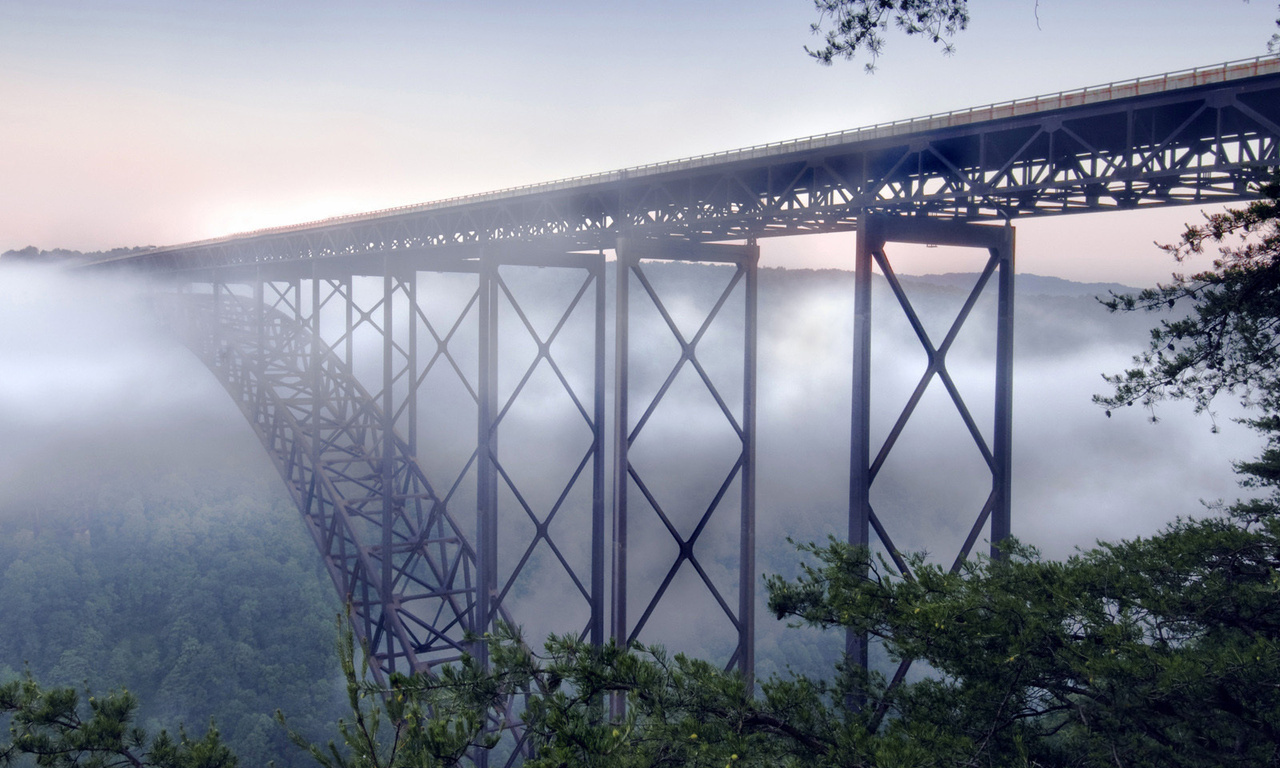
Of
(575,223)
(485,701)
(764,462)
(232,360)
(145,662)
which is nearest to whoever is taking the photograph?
(485,701)

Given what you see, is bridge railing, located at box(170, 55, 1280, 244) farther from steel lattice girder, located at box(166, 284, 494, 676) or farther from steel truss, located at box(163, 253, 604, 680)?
steel lattice girder, located at box(166, 284, 494, 676)

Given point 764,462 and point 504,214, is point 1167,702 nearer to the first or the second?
point 504,214

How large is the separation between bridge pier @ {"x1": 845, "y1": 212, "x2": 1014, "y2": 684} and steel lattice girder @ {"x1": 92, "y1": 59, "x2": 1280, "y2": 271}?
0.27 metres

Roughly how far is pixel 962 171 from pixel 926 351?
181cm

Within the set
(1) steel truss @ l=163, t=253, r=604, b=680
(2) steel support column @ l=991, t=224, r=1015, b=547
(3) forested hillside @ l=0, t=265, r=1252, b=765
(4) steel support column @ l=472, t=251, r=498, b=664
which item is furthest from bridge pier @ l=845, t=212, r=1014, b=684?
(3) forested hillside @ l=0, t=265, r=1252, b=765

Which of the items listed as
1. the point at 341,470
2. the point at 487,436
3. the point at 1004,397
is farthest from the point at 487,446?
the point at 341,470

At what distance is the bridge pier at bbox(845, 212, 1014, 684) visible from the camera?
8.09 metres

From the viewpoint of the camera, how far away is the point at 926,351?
310 inches

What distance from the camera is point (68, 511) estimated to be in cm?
4925

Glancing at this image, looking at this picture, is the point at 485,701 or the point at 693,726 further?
the point at 485,701

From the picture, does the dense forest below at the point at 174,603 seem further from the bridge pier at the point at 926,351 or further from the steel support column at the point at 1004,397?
the steel support column at the point at 1004,397

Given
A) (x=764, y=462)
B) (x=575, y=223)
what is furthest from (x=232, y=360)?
(x=764, y=462)

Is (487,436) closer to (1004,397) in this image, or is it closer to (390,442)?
(390,442)

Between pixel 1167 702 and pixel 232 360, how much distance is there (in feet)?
88.0
